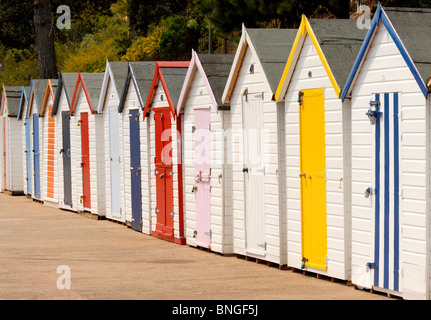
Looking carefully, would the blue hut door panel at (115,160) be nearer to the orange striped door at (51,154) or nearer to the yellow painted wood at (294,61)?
the orange striped door at (51,154)

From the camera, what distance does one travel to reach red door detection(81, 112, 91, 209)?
20250mm

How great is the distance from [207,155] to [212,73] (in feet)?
4.08

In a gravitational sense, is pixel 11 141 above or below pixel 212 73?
below

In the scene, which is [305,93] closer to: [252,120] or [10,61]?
[252,120]

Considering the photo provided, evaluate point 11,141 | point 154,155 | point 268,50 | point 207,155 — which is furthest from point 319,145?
point 11,141

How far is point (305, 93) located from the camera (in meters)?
11.4

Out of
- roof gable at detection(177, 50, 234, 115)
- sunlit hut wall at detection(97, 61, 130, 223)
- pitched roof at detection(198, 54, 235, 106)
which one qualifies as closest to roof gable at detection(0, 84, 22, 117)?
sunlit hut wall at detection(97, 61, 130, 223)

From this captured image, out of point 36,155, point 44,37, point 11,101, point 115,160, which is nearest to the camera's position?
point 115,160

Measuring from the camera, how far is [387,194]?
9.69m

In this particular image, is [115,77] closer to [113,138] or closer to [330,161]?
[113,138]

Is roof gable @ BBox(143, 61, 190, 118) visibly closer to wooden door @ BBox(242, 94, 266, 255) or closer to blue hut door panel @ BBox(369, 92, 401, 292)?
wooden door @ BBox(242, 94, 266, 255)

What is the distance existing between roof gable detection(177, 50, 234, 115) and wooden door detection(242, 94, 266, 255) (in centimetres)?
82

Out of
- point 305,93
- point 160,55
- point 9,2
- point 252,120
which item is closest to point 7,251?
point 252,120

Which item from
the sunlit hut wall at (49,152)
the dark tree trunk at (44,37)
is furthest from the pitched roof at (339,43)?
the dark tree trunk at (44,37)
